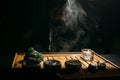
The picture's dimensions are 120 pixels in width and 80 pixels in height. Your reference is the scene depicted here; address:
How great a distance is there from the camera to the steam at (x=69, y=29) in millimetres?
5539

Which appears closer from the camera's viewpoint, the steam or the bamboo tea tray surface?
the bamboo tea tray surface

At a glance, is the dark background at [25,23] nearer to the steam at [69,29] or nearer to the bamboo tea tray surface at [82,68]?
the steam at [69,29]

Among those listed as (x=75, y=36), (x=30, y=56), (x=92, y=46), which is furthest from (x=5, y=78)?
(x=92, y=46)

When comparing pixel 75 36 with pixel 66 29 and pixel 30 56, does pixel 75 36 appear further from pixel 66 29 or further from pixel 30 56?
pixel 30 56

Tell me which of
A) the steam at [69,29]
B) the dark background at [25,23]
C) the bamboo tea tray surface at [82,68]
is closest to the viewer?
the bamboo tea tray surface at [82,68]

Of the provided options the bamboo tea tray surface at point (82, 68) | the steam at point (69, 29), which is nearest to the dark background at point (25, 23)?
the steam at point (69, 29)

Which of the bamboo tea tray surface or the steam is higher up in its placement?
the steam

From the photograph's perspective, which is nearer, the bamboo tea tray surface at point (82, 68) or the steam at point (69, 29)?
the bamboo tea tray surface at point (82, 68)

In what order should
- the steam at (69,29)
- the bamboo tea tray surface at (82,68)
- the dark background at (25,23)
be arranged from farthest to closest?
the steam at (69,29) < the dark background at (25,23) < the bamboo tea tray surface at (82,68)

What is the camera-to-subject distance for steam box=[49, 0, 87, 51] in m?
5.54

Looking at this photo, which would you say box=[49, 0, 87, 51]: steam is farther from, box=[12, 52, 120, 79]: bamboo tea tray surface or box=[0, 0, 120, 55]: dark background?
box=[12, 52, 120, 79]: bamboo tea tray surface

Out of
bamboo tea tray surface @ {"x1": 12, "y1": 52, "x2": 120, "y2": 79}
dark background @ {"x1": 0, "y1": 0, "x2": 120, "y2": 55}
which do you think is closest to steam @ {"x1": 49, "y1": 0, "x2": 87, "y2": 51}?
dark background @ {"x1": 0, "y1": 0, "x2": 120, "y2": 55}

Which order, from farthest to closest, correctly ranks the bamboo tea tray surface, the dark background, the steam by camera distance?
the steam → the dark background → the bamboo tea tray surface

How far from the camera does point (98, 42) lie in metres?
5.90
